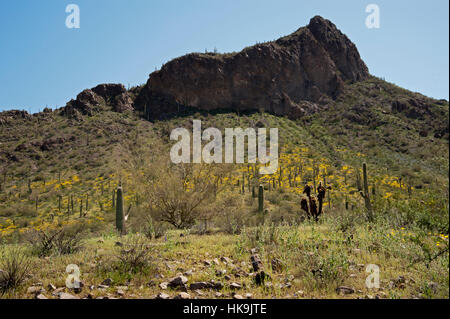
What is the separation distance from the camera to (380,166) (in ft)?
94.8

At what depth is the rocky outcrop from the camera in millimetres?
43938

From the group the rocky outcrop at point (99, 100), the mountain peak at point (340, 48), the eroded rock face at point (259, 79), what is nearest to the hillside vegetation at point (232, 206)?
the rocky outcrop at point (99, 100)

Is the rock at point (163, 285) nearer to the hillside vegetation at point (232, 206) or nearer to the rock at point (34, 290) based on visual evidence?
the hillside vegetation at point (232, 206)

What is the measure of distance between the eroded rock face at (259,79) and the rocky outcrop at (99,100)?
10.8ft

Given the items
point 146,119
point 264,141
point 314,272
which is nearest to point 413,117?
point 264,141

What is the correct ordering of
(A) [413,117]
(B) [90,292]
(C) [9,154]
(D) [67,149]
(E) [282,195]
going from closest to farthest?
(B) [90,292] → (E) [282,195] → (C) [9,154] → (D) [67,149] → (A) [413,117]

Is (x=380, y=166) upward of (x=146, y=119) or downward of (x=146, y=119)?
downward

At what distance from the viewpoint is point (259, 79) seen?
187ft

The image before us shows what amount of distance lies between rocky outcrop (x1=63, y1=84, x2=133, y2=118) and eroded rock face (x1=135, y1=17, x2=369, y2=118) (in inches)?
129

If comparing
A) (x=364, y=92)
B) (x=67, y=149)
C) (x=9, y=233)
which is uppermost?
(x=364, y=92)

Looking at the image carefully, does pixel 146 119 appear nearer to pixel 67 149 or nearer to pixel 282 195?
pixel 67 149

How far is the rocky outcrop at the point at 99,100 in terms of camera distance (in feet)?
144
